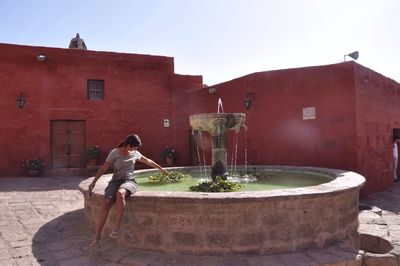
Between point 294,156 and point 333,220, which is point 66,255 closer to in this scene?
point 333,220

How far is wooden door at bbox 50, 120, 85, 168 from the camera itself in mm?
11281

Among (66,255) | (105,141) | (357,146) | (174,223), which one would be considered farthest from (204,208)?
(105,141)

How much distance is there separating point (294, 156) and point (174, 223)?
5.75 metres

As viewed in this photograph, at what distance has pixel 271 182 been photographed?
591 centimetres

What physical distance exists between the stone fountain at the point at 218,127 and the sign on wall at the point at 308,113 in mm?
3300

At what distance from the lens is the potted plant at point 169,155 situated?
12.2 metres

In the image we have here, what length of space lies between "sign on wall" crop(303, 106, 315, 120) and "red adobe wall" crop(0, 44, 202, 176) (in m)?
5.49

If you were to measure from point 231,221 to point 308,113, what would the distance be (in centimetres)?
548

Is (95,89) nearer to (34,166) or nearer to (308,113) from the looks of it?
(34,166)

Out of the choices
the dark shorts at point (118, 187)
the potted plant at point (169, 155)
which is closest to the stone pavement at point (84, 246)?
the dark shorts at point (118, 187)

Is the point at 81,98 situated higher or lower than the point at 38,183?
higher

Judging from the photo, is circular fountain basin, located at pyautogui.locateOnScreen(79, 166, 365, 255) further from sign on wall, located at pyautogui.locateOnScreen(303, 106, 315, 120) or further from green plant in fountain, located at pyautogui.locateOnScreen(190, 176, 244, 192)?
sign on wall, located at pyautogui.locateOnScreen(303, 106, 315, 120)

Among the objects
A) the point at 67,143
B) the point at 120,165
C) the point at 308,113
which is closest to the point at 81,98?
the point at 67,143

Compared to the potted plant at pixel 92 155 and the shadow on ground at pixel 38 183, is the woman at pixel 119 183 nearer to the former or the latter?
the shadow on ground at pixel 38 183
